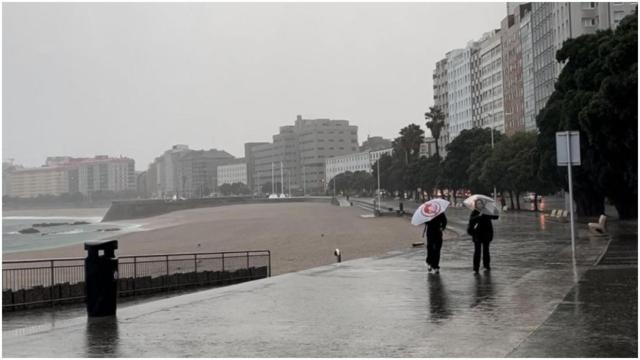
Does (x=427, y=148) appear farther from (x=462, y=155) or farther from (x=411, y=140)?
(x=462, y=155)

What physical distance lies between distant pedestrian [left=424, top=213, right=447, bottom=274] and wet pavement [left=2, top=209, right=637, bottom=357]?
0.39 m

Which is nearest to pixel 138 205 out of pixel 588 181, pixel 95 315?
pixel 588 181

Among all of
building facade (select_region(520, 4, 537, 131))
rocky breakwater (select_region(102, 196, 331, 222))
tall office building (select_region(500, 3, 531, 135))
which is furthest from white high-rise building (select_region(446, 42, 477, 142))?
rocky breakwater (select_region(102, 196, 331, 222))

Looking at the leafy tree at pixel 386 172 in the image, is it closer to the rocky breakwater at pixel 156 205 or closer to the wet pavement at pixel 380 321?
the rocky breakwater at pixel 156 205

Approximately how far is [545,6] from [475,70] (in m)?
48.7

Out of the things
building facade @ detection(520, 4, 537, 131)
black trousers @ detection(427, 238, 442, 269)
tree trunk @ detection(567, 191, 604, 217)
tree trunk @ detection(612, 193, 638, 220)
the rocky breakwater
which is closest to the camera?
black trousers @ detection(427, 238, 442, 269)

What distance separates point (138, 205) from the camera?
154125 mm

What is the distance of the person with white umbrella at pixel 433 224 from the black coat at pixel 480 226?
1.91ft

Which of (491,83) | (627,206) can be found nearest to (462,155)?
(627,206)

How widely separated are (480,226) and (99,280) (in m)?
A: 7.39

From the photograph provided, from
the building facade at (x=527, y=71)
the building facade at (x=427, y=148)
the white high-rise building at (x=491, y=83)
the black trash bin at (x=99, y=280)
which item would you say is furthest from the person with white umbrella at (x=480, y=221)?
the building facade at (x=427, y=148)

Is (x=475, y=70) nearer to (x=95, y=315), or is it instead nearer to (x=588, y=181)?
(x=588, y=181)

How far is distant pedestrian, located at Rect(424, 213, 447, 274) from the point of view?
43.5ft

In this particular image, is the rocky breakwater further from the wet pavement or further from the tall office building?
the wet pavement
